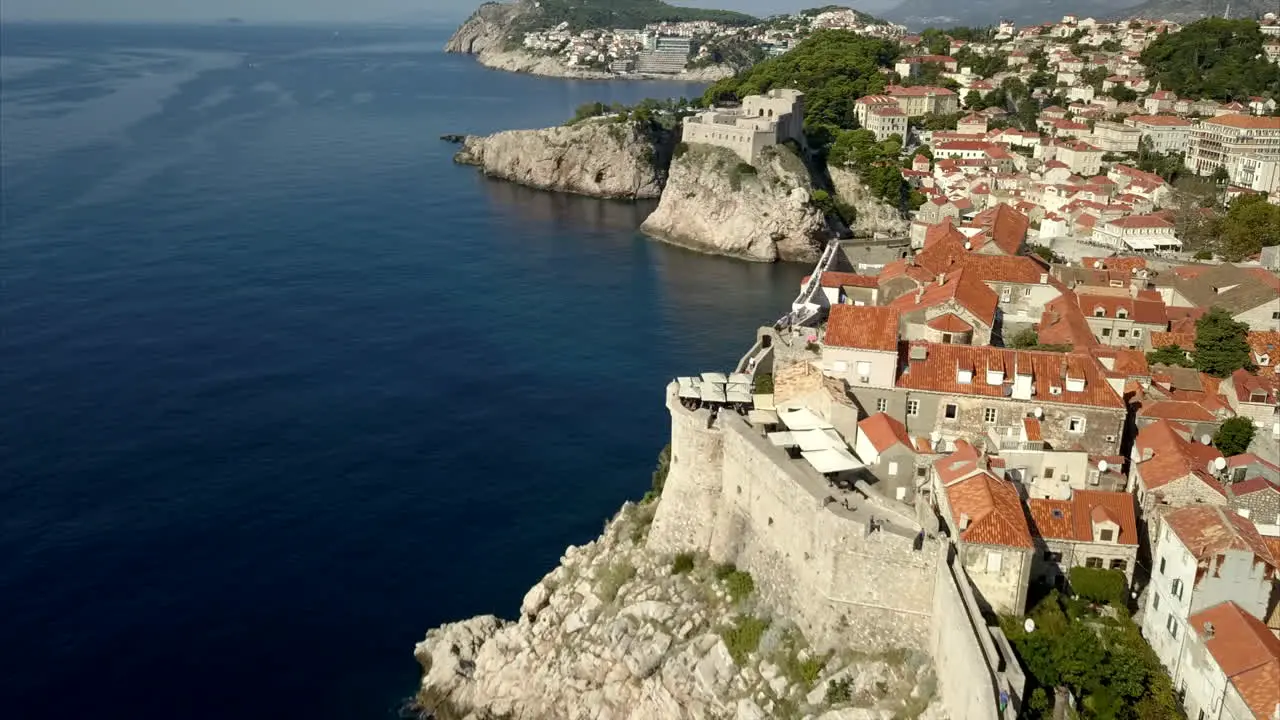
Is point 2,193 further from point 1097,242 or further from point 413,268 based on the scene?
point 1097,242

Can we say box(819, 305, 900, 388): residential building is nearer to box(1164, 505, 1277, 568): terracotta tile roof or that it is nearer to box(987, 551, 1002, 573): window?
box(987, 551, 1002, 573): window

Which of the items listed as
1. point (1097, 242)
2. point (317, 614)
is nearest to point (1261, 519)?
point (317, 614)

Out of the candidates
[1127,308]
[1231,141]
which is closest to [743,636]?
[1127,308]

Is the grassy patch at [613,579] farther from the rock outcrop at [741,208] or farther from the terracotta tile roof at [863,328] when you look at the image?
the rock outcrop at [741,208]

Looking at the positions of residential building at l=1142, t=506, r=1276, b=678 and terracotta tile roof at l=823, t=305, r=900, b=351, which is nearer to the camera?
residential building at l=1142, t=506, r=1276, b=678

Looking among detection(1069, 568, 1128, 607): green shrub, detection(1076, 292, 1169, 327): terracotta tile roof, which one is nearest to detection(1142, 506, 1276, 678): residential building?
detection(1069, 568, 1128, 607): green shrub
